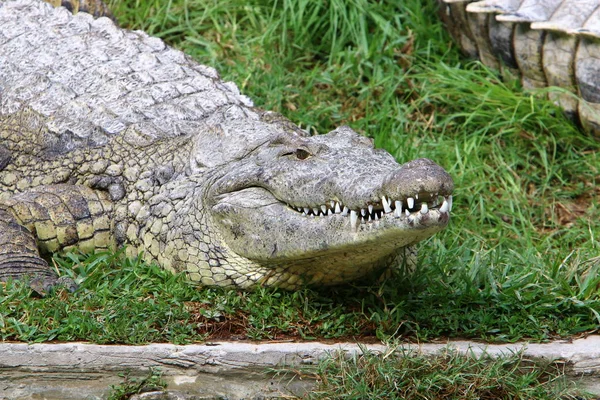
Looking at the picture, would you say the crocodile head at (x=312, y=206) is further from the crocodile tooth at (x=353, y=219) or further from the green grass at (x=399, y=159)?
the green grass at (x=399, y=159)

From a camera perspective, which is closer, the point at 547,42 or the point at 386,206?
the point at 386,206

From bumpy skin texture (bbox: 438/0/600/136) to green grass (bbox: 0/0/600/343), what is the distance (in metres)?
0.15

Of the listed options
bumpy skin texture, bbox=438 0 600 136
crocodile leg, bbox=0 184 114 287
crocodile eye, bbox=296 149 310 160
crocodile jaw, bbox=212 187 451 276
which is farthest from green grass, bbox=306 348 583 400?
bumpy skin texture, bbox=438 0 600 136

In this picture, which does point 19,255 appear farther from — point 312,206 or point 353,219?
point 353,219

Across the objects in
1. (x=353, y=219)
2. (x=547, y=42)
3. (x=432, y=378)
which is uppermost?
(x=547, y=42)

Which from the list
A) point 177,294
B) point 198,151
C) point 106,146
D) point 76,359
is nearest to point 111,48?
point 106,146

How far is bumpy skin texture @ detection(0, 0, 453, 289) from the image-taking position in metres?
3.74

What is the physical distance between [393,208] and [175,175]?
1.51 metres

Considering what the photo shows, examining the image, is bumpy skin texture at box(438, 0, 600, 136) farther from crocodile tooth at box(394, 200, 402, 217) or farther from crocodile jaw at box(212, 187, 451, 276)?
crocodile tooth at box(394, 200, 402, 217)

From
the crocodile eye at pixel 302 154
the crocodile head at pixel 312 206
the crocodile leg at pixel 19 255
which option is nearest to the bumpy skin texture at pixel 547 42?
the crocodile head at pixel 312 206

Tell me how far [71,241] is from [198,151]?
779mm

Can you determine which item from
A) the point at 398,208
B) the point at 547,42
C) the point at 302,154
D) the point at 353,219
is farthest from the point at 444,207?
the point at 547,42

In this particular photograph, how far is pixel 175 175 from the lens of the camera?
4.66m

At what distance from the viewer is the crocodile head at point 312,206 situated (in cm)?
346
